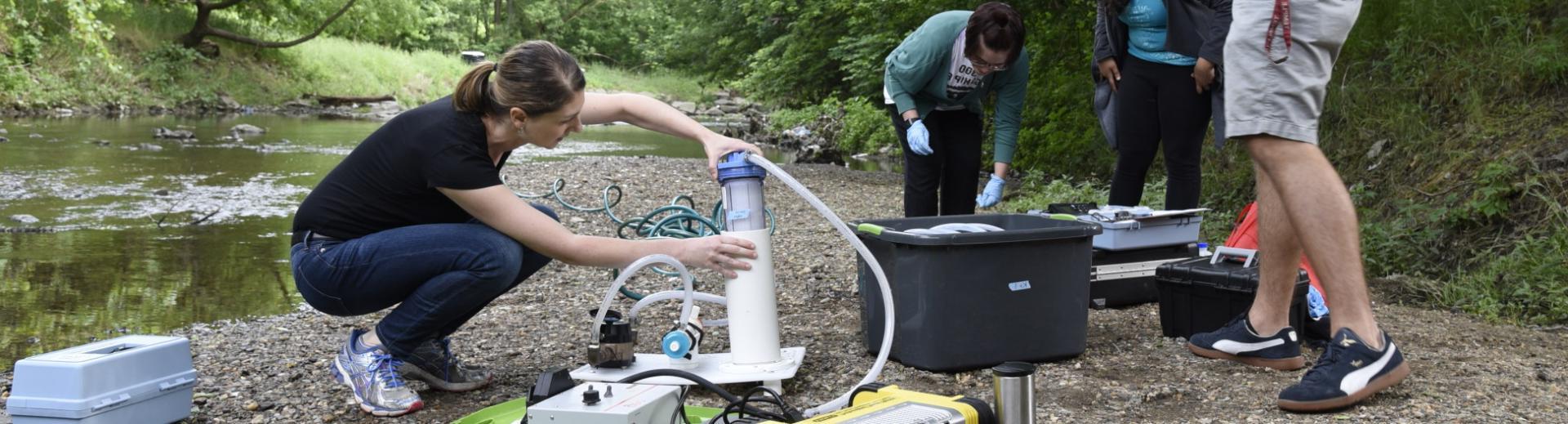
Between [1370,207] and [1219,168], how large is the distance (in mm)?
Result: 1273

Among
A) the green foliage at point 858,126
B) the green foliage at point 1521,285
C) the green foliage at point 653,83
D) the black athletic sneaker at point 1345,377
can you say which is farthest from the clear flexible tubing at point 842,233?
the green foliage at point 653,83

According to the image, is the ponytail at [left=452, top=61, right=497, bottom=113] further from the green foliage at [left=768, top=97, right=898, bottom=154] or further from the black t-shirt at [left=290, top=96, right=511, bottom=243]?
the green foliage at [left=768, top=97, right=898, bottom=154]

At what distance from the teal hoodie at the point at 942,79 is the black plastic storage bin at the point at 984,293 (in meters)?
1.18

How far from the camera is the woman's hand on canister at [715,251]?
2.21m

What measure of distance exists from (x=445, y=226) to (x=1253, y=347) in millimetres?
1847

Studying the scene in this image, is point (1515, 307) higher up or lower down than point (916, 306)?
lower down

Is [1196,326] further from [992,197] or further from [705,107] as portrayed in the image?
[705,107]

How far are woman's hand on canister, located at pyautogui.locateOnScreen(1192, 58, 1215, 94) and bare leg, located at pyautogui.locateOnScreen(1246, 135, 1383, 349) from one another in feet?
3.23

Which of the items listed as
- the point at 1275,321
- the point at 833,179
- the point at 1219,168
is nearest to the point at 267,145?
the point at 833,179

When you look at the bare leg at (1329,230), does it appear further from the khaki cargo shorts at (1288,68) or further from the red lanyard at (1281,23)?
the red lanyard at (1281,23)

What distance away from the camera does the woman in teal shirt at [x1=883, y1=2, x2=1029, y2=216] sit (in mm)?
3576

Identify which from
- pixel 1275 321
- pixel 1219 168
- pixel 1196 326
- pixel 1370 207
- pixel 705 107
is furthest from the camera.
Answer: pixel 705 107

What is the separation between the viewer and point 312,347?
3195 millimetres

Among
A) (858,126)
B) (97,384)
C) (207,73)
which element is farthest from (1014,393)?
(207,73)
